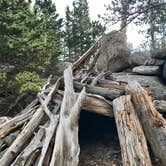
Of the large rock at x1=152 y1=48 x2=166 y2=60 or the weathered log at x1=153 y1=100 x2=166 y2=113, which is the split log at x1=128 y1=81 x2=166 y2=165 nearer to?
the weathered log at x1=153 y1=100 x2=166 y2=113

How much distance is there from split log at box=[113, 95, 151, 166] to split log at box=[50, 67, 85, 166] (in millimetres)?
683

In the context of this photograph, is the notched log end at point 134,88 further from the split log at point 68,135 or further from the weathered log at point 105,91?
the split log at point 68,135

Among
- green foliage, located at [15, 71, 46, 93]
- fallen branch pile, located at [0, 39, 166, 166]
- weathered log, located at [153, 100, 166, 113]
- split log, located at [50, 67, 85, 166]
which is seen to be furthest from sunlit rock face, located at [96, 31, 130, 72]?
split log, located at [50, 67, 85, 166]

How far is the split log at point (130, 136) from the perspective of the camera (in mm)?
4430

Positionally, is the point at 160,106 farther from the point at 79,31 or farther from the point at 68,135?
the point at 79,31

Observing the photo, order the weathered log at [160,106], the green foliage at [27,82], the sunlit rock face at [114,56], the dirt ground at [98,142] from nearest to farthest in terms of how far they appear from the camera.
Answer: the dirt ground at [98,142], the weathered log at [160,106], the green foliage at [27,82], the sunlit rock face at [114,56]

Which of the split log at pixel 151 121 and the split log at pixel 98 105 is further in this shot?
the split log at pixel 98 105

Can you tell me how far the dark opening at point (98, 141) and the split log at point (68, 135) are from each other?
33.7 inches

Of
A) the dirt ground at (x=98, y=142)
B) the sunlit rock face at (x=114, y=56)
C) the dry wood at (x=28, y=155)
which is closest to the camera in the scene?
the dry wood at (x=28, y=155)

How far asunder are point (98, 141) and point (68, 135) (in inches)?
72.6

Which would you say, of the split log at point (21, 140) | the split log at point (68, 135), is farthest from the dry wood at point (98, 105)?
the split log at point (21, 140)

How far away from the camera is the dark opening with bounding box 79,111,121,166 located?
225 inches

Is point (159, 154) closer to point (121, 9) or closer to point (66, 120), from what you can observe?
point (66, 120)

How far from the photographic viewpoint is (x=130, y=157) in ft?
14.6
